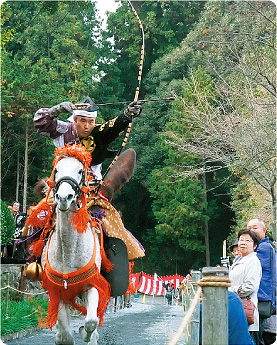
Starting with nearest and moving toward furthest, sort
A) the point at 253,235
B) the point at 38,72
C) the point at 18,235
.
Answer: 1. the point at 253,235
2. the point at 18,235
3. the point at 38,72

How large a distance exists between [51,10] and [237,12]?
20.1m

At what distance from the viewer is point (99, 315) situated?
6.65m

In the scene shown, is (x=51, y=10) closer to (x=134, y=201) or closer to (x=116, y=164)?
(x=116, y=164)

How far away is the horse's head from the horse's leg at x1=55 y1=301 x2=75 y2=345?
1.23m

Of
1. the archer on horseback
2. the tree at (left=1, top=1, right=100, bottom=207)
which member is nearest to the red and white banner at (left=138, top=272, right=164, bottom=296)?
the tree at (left=1, top=1, right=100, bottom=207)

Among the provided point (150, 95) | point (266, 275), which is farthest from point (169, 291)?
point (266, 275)

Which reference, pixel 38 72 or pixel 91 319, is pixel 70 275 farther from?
pixel 38 72

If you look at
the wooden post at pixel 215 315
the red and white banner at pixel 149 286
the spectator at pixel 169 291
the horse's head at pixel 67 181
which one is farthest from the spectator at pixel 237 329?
the red and white banner at pixel 149 286

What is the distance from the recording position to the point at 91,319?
19.9 feet

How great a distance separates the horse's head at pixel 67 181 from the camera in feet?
18.1

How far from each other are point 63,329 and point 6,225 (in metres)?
6.29

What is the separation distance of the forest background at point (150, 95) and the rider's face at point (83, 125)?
43.8 feet

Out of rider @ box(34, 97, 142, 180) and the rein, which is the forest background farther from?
the rein

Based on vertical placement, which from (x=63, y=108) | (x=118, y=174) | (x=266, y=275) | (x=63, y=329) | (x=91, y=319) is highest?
(x=63, y=108)
